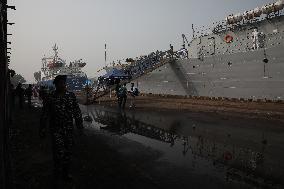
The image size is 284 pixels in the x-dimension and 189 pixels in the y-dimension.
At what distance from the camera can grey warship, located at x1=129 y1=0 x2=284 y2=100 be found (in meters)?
17.2

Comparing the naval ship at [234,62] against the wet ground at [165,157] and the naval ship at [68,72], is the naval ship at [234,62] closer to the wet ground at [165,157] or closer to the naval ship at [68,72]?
the wet ground at [165,157]

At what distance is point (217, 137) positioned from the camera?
341 inches

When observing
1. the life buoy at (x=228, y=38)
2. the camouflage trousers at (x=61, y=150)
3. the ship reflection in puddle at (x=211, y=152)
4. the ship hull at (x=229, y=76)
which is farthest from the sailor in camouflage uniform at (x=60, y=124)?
the life buoy at (x=228, y=38)

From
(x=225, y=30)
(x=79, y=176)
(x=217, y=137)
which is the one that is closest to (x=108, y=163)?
(x=79, y=176)

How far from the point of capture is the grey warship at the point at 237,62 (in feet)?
56.5

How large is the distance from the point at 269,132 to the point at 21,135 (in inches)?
316

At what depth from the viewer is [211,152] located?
686 cm

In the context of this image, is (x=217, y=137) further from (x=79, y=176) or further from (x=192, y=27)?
(x=192, y=27)

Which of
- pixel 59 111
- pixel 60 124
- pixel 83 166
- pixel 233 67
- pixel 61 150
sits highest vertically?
pixel 233 67

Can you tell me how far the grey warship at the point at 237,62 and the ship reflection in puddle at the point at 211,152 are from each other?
27.8ft

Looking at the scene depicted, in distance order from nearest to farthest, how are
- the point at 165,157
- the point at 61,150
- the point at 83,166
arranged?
the point at 61,150 < the point at 83,166 < the point at 165,157

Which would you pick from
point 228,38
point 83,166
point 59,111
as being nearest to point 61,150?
point 59,111

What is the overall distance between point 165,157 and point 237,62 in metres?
14.0

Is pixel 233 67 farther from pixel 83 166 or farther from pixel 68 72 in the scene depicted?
pixel 68 72
